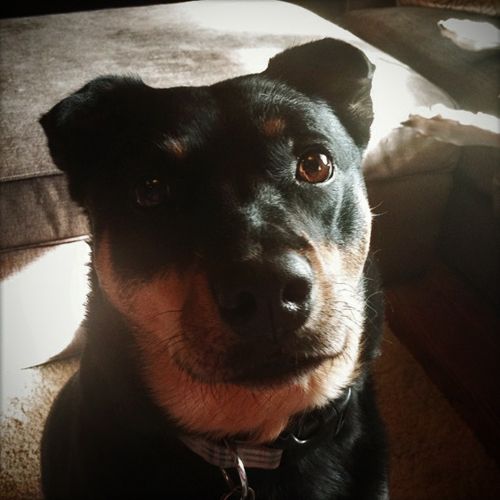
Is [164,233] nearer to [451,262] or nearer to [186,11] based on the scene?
[451,262]

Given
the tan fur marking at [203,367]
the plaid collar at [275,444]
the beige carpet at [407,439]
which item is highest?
the tan fur marking at [203,367]

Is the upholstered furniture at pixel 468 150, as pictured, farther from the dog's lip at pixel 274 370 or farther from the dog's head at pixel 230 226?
the dog's lip at pixel 274 370

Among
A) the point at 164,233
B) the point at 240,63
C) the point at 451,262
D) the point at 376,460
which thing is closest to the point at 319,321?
the point at 164,233

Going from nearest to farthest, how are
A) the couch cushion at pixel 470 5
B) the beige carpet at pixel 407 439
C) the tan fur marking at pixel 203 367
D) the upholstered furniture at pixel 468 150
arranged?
the tan fur marking at pixel 203 367
the beige carpet at pixel 407 439
the upholstered furniture at pixel 468 150
the couch cushion at pixel 470 5

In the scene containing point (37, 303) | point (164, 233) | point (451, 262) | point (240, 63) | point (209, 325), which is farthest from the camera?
point (451, 262)

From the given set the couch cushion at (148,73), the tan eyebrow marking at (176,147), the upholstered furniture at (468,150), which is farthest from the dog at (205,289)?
the upholstered furniture at (468,150)

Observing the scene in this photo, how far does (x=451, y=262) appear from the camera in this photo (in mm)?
2119

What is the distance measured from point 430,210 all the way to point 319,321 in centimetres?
119

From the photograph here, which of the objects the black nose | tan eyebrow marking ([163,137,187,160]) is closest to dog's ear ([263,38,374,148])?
tan eyebrow marking ([163,137,187,160])

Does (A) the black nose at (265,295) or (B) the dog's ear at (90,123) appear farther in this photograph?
(B) the dog's ear at (90,123)

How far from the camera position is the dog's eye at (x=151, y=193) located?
999 millimetres

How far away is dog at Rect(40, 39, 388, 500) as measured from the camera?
91cm

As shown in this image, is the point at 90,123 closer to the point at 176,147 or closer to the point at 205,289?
the point at 176,147

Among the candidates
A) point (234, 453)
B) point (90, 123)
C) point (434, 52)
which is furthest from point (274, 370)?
point (434, 52)
